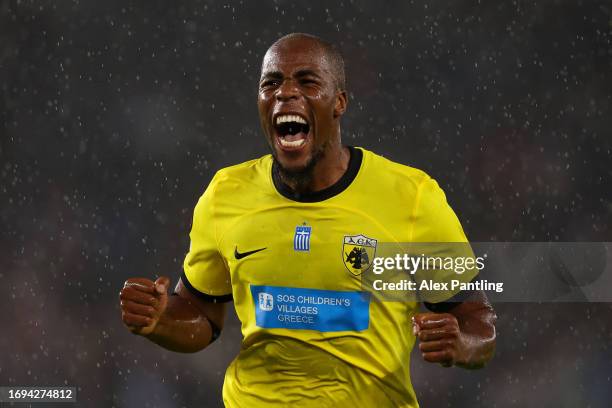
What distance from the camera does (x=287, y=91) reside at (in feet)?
13.5

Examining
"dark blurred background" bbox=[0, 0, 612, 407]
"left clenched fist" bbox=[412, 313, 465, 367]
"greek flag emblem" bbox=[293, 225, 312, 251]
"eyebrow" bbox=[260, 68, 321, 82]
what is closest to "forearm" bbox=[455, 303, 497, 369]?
"left clenched fist" bbox=[412, 313, 465, 367]

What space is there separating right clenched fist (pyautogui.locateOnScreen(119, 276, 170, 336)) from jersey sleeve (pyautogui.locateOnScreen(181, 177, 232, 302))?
500 mm

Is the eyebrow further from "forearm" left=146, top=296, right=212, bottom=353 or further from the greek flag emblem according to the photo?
"forearm" left=146, top=296, right=212, bottom=353

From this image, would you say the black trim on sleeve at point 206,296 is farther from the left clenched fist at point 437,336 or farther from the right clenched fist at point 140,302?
the left clenched fist at point 437,336

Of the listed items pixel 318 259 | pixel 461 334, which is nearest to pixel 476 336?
pixel 461 334

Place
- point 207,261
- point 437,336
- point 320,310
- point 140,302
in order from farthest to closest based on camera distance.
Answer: point 207,261 < point 320,310 < point 140,302 < point 437,336

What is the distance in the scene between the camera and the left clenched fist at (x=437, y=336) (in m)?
3.57

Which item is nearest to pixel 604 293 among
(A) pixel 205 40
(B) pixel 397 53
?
(B) pixel 397 53

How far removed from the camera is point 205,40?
8297mm

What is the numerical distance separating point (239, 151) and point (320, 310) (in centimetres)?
409

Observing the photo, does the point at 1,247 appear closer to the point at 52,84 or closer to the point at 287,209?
the point at 52,84

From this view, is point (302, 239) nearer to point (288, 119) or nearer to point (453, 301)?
point (288, 119)

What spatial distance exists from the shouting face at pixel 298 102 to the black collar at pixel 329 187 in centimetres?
12

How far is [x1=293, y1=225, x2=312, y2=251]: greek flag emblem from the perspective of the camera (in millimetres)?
4145
